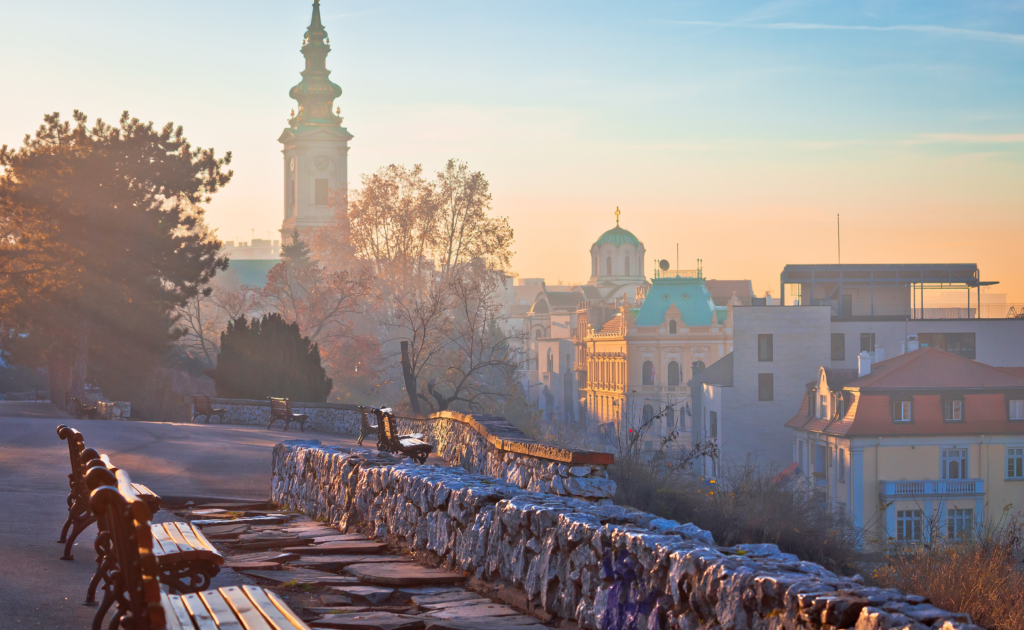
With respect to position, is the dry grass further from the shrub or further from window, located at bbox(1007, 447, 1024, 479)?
window, located at bbox(1007, 447, 1024, 479)

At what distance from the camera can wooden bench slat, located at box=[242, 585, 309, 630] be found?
4.02 meters

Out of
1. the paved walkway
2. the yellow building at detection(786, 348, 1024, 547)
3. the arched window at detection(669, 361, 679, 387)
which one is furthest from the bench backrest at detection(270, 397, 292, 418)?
the arched window at detection(669, 361, 679, 387)

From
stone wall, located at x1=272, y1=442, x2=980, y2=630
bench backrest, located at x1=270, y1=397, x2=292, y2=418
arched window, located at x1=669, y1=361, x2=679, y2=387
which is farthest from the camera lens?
arched window, located at x1=669, y1=361, x2=679, y2=387

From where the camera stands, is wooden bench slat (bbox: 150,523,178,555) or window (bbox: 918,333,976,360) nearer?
wooden bench slat (bbox: 150,523,178,555)

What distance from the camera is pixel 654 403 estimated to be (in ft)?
252

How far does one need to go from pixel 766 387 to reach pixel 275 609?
2136 inches

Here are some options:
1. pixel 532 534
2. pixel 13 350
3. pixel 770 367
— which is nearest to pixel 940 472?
pixel 770 367

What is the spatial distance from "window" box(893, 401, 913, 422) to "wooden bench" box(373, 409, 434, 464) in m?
33.4

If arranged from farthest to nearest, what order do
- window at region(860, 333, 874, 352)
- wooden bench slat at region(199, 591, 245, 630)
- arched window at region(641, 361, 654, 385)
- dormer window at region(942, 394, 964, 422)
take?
arched window at region(641, 361, 654, 385), window at region(860, 333, 874, 352), dormer window at region(942, 394, 964, 422), wooden bench slat at region(199, 591, 245, 630)

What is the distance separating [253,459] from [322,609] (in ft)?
34.0

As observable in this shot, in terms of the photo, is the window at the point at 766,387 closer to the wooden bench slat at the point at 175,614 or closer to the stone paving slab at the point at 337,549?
the stone paving slab at the point at 337,549

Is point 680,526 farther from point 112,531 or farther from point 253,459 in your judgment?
point 253,459

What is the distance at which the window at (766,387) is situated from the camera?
5619 cm

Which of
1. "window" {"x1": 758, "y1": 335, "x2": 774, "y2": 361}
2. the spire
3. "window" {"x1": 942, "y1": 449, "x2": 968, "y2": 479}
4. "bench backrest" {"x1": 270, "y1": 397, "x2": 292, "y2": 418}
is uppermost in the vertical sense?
the spire
